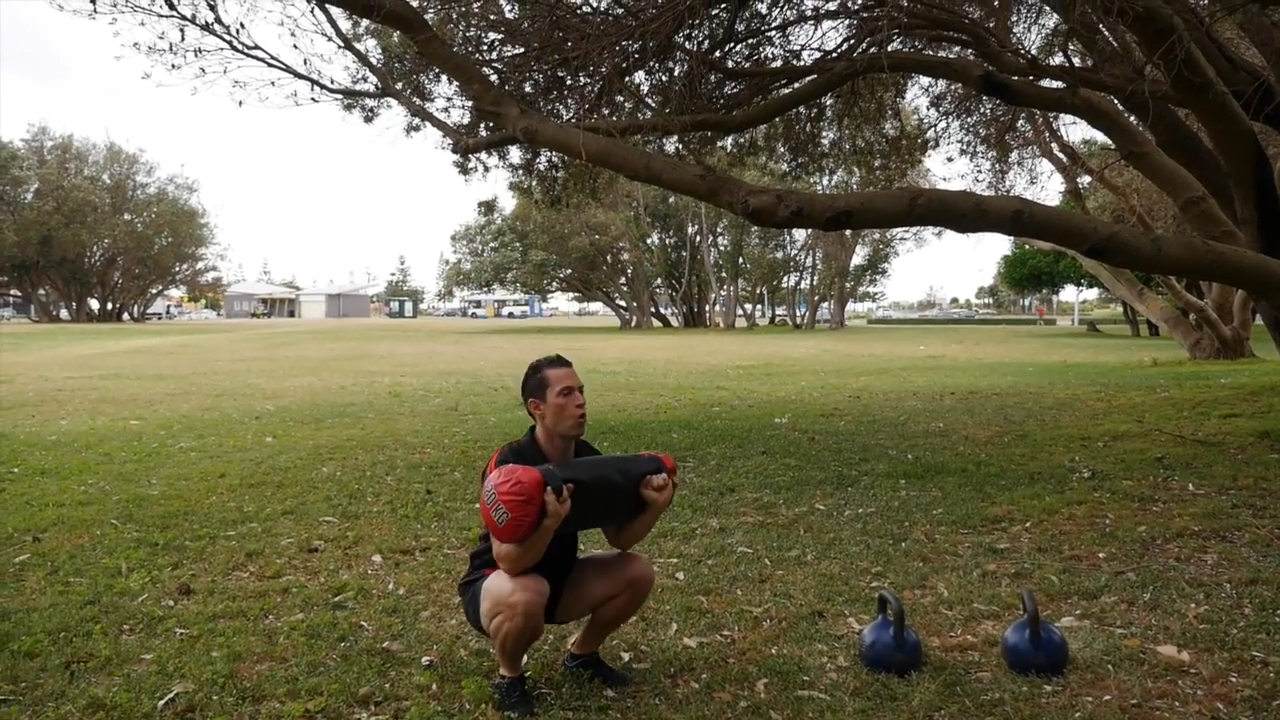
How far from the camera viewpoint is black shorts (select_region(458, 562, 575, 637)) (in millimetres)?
3424

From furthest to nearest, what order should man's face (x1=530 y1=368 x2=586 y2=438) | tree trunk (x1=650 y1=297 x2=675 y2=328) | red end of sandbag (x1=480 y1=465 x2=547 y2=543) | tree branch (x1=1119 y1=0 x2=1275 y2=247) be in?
tree trunk (x1=650 y1=297 x2=675 y2=328), tree branch (x1=1119 y1=0 x2=1275 y2=247), man's face (x1=530 y1=368 x2=586 y2=438), red end of sandbag (x1=480 y1=465 x2=547 y2=543)

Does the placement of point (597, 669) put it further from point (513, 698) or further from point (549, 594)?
point (549, 594)

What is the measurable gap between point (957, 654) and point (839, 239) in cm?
4091

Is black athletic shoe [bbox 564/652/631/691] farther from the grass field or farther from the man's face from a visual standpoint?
the man's face

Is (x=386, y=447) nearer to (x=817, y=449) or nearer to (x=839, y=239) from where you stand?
(x=817, y=449)

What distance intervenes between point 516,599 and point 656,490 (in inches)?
24.6

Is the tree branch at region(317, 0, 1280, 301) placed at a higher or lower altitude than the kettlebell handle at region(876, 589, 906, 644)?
higher

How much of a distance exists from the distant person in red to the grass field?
26 cm

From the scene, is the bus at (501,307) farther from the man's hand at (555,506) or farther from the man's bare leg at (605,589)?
the man's hand at (555,506)

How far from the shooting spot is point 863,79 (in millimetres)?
9953

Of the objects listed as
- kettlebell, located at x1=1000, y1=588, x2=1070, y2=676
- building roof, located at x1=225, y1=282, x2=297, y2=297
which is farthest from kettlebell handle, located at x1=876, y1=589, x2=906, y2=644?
building roof, located at x1=225, y1=282, x2=297, y2=297

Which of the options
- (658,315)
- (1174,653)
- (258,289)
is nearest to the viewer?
(1174,653)

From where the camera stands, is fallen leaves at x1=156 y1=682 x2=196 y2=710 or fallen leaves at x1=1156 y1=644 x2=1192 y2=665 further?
fallen leaves at x1=1156 y1=644 x2=1192 y2=665

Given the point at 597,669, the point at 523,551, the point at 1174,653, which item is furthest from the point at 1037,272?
the point at 523,551
